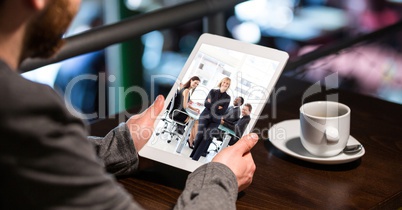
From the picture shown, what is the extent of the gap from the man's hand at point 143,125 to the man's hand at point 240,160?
190 mm

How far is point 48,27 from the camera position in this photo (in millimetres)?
753

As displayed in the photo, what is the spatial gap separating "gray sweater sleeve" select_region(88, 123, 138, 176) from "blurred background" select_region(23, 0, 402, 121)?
236cm

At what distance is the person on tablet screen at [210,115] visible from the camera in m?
1.24

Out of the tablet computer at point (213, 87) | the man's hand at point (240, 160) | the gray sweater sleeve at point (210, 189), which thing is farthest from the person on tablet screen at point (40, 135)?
the tablet computer at point (213, 87)

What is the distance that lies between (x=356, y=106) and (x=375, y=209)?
1.51ft

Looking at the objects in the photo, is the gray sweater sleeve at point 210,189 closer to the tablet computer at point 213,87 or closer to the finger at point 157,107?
the tablet computer at point 213,87

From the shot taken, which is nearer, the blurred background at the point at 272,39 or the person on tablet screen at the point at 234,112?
the person on tablet screen at the point at 234,112

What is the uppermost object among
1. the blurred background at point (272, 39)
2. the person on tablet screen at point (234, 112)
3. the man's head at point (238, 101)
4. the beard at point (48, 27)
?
the beard at point (48, 27)

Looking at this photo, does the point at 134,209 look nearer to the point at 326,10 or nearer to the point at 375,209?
the point at 375,209

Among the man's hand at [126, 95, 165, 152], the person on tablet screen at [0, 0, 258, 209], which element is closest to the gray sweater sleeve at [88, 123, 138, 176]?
the man's hand at [126, 95, 165, 152]

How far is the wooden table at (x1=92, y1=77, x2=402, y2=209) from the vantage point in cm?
116

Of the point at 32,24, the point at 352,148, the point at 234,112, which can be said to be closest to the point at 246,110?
the point at 234,112

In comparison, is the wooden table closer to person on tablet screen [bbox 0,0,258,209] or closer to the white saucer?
the white saucer

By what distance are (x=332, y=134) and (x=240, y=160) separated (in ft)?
0.74
